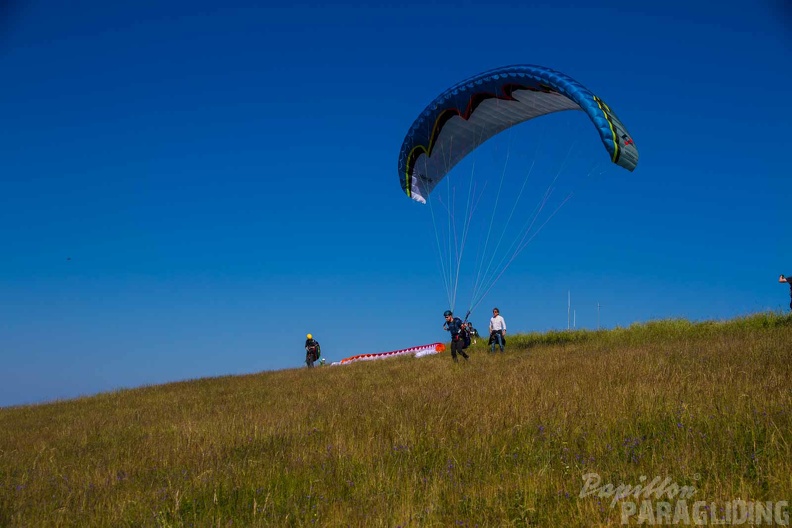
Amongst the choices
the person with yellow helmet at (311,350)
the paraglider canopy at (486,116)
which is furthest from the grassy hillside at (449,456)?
the person with yellow helmet at (311,350)

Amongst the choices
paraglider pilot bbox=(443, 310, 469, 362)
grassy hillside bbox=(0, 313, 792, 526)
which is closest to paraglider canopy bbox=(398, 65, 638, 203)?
paraglider pilot bbox=(443, 310, 469, 362)

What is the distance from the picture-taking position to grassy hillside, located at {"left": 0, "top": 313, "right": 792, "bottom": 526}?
3820 millimetres

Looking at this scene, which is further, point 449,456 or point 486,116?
point 486,116

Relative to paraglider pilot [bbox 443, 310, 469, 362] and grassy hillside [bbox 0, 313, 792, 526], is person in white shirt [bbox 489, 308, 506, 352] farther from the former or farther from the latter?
grassy hillside [bbox 0, 313, 792, 526]

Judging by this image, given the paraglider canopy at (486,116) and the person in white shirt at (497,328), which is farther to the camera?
the person in white shirt at (497,328)

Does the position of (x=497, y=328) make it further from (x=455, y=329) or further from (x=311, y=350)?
(x=311, y=350)

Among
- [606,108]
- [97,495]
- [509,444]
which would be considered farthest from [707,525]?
[606,108]

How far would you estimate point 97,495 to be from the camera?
4.95 m

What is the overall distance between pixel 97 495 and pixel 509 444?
12.7ft

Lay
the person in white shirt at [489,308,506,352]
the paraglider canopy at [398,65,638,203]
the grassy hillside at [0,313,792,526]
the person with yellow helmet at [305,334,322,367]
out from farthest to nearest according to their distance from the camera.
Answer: the person with yellow helmet at [305,334,322,367] → the person in white shirt at [489,308,506,352] → the paraglider canopy at [398,65,638,203] → the grassy hillside at [0,313,792,526]

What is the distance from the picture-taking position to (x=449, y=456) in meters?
4.91

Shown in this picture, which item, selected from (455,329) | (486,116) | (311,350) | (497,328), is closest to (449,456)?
(455,329)

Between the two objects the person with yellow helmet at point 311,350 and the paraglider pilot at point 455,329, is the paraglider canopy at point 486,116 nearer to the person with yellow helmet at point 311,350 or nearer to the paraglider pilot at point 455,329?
the paraglider pilot at point 455,329

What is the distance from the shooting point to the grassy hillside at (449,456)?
382cm
